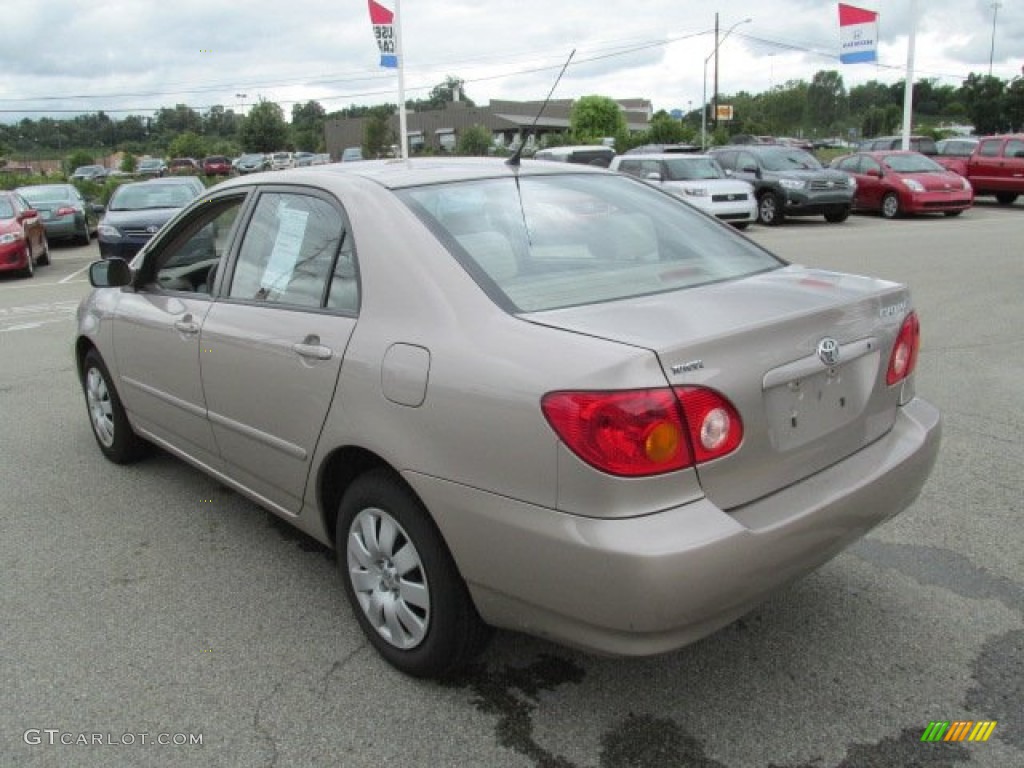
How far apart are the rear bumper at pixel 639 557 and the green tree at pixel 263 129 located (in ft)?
262

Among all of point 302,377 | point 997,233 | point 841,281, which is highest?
point 841,281

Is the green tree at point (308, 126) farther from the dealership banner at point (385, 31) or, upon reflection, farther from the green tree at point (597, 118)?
the dealership banner at point (385, 31)

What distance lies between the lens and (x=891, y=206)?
20.9 m

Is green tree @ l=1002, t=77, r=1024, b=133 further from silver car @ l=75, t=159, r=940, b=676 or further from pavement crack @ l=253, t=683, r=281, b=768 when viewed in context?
pavement crack @ l=253, t=683, r=281, b=768

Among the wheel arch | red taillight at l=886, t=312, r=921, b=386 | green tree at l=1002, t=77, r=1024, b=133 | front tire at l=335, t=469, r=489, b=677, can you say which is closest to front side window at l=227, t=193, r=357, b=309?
the wheel arch

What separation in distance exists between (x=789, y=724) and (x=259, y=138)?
3185 inches

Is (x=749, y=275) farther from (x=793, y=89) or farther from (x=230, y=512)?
(x=793, y=89)

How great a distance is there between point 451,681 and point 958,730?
148cm

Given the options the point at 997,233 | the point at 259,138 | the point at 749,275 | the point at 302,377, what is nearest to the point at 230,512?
the point at 302,377

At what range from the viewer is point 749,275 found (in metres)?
3.21

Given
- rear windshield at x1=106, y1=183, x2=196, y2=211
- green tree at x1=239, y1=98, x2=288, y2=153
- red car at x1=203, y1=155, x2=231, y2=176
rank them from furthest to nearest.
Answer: green tree at x1=239, y1=98, x2=288, y2=153
red car at x1=203, y1=155, x2=231, y2=176
rear windshield at x1=106, y1=183, x2=196, y2=211

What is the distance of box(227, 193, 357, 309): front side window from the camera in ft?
10.4

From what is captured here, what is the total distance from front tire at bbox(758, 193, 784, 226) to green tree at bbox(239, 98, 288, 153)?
6427 centimetres

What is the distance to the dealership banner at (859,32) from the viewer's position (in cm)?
2525
